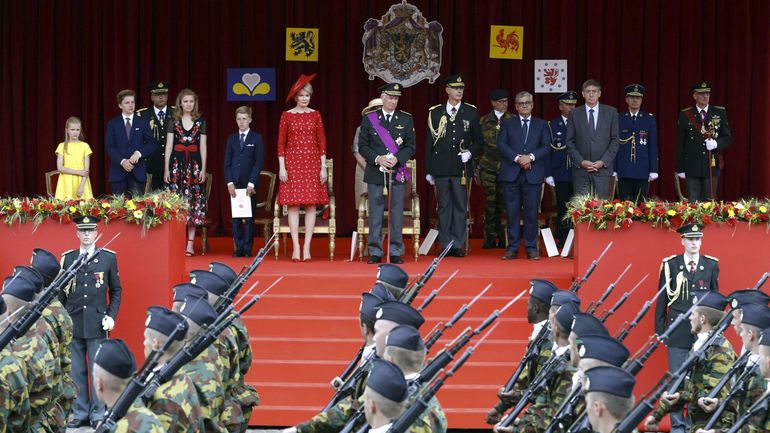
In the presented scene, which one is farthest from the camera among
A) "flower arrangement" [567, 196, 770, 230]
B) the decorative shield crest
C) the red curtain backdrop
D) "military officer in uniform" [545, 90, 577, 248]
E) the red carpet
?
the decorative shield crest

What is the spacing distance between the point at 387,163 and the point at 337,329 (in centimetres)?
213

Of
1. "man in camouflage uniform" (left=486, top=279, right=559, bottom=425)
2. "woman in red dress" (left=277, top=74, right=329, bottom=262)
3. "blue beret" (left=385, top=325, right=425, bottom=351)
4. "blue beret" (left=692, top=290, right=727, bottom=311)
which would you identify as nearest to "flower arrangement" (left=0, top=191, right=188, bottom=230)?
"woman in red dress" (left=277, top=74, right=329, bottom=262)

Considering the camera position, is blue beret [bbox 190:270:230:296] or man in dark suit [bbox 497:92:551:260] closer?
blue beret [bbox 190:270:230:296]

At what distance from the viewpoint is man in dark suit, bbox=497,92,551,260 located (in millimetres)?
13875

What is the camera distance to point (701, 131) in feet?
48.6

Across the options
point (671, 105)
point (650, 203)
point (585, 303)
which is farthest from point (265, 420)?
point (671, 105)

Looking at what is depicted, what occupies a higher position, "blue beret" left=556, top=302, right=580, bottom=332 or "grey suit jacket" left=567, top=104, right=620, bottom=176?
"grey suit jacket" left=567, top=104, right=620, bottom=176

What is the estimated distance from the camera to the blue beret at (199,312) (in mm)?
7617

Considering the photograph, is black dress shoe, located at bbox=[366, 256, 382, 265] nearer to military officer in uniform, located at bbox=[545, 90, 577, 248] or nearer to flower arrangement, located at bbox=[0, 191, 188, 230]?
flower arrangement, located at bbox=[0, 191, 188, 230]

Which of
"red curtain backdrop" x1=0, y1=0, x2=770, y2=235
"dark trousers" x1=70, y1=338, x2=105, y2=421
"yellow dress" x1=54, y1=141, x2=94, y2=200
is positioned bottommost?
"dark trousers" x1=70, y1=338, x2=105, y2=421

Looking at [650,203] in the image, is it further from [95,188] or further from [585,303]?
[95,188]

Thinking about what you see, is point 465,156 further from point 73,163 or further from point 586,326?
point 586,326

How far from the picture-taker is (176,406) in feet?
22.1

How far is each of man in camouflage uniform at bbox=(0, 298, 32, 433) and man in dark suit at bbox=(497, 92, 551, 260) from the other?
686cm
